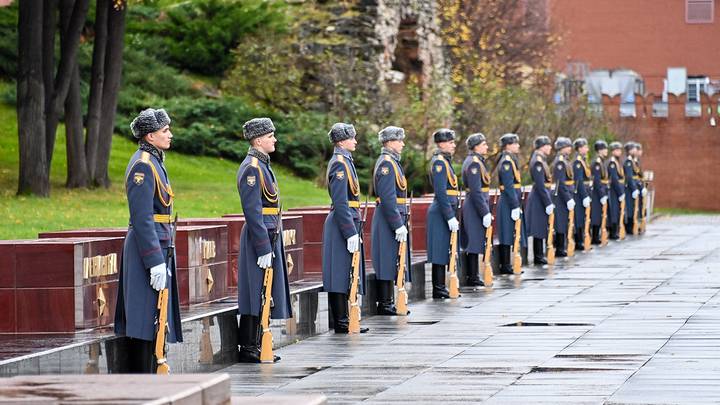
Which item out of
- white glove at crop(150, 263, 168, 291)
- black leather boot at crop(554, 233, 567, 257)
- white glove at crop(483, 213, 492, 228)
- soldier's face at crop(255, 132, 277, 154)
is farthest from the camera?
black leather boot at crop(554, 233, 567, 257)

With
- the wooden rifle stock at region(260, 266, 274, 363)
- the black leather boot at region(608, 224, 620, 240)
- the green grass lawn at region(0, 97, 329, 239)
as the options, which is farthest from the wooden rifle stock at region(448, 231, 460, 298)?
the black leather boot at region(608, 224, 620, 240)

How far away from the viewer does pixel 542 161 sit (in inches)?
1045

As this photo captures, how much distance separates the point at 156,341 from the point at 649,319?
6.14m

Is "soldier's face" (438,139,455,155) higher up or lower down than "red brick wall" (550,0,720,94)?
lower down

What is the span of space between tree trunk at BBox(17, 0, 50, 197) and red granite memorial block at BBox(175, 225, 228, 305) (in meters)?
13.6

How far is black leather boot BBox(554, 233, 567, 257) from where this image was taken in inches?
1117

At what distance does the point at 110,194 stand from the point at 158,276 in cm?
1859

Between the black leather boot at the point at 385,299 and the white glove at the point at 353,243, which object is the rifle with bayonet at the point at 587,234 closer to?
the black leather boot at the point at 385,299

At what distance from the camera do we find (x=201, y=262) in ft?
49.6

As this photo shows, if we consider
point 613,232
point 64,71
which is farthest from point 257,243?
point 613,232

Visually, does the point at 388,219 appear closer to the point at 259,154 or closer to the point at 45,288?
the point at 259,154

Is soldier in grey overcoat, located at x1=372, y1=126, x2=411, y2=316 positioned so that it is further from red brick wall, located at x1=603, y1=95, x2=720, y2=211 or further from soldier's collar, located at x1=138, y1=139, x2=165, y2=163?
red brick wall, located at x1=603, y1=95, x2=720, y2=211

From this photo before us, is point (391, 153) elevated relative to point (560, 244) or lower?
elevated

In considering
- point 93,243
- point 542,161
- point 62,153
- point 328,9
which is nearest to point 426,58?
point 328,9
